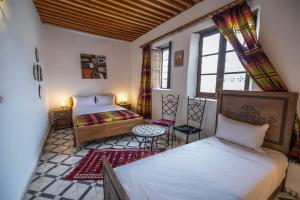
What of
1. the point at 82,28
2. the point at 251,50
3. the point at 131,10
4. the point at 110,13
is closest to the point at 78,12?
the point at 110,13

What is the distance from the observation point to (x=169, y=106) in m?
3.58

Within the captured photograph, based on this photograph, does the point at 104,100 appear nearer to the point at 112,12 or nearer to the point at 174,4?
the point at 112,12

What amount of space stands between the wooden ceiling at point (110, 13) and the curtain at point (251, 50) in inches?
35.4

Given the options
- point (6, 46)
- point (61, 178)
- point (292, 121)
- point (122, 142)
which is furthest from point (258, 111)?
point (6, 46)

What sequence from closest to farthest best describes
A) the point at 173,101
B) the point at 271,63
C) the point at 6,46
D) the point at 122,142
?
the point at 6,46 → the point at 271,63 → the point at 122,142 → the point at 173,101

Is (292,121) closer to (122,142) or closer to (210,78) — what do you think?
(210,78)

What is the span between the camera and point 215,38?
2740mm

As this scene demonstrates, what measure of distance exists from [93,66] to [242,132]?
4291 mm

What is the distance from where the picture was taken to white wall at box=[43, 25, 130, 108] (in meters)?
4.07

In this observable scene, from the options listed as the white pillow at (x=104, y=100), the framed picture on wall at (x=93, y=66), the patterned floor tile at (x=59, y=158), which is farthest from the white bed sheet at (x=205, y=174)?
the framed picture on wall at (x=93, y=66)

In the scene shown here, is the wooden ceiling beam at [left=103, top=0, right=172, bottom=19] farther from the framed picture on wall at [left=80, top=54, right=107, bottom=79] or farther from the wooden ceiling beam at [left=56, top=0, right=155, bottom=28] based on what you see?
the framed picture on wall at [left=80, top=54, right=107, bottom=79]

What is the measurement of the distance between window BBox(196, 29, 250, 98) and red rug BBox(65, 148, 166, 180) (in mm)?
1588

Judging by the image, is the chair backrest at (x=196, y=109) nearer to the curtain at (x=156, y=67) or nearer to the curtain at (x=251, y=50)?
the curtain at (x=251, y=50)

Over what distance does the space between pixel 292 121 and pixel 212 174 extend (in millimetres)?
1181
